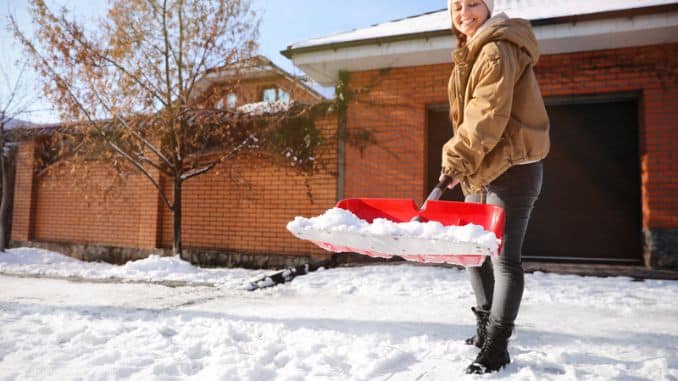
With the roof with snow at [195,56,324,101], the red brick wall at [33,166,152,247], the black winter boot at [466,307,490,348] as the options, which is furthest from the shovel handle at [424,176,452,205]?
the red brick wall at [33,166,152,247]

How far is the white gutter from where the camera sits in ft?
14.8

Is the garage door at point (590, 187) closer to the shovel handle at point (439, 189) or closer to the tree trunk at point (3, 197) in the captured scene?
the shovel handle at point (439, 189)

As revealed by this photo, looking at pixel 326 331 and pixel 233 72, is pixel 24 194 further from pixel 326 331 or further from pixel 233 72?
pixel 326 331

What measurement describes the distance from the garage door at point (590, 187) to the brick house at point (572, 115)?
1 centimetres

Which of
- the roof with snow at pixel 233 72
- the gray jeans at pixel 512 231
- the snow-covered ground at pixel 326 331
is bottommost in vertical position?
the snow-covered ground at pixel 326 331

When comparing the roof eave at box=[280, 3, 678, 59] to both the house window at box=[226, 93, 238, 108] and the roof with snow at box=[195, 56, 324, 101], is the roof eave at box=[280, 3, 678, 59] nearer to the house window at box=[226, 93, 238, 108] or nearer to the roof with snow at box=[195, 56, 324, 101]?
the roof with snow at box=[195, 56, 324, 101]

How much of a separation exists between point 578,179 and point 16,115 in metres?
9.66

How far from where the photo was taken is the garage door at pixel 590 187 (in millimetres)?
5117

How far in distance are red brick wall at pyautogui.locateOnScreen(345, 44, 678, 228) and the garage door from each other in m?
0.22

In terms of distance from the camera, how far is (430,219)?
1714 mm

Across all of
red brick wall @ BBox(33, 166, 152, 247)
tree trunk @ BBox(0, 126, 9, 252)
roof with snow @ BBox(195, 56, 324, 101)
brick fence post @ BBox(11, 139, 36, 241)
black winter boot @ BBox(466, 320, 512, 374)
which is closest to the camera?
black winter boot @ BBox(466, 320, 512, 374)

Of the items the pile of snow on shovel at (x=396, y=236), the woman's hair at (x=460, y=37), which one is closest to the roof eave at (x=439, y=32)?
the woman's hair at (x=460, y=37)

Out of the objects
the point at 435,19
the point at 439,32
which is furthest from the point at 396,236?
the point at 435,19

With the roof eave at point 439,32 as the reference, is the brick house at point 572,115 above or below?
below
